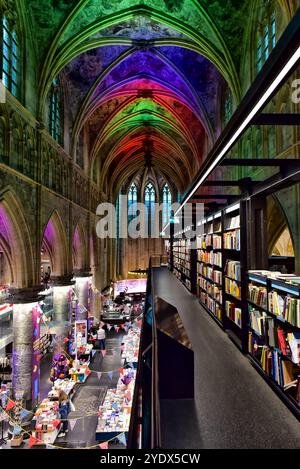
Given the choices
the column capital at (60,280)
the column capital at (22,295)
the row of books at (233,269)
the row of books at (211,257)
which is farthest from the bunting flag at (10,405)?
the row of books at (233,269)

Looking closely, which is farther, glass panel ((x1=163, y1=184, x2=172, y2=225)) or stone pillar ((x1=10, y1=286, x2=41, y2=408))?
glass panel ((x1=163, y1=184, x2=172, y2=225))

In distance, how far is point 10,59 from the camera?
10227 mm

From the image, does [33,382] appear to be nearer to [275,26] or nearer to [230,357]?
[230,357]

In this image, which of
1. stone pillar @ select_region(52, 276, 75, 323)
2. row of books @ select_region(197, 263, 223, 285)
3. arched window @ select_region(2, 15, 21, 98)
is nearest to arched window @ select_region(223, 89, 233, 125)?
row of books @ select_region(197, 263, 223, 285)

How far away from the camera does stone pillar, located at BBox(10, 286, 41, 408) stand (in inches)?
433

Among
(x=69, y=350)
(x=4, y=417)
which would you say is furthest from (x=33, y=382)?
(x=69, y=350)

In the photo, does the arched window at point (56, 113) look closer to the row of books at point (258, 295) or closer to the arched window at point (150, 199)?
the row of books at point (258, 295)

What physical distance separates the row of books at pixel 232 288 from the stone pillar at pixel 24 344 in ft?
25.5

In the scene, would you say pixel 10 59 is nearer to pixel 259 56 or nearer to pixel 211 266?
pixel 259 56

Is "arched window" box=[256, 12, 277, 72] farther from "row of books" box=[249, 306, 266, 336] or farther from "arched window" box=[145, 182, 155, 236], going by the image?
"arched window" box=[145, 182, 155, 236]

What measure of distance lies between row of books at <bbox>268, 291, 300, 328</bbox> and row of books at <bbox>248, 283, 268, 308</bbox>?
242 millimetres

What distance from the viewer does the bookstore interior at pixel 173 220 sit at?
3.31 meters

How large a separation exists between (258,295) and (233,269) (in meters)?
1.37

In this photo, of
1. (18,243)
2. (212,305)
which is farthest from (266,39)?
(18,243)
